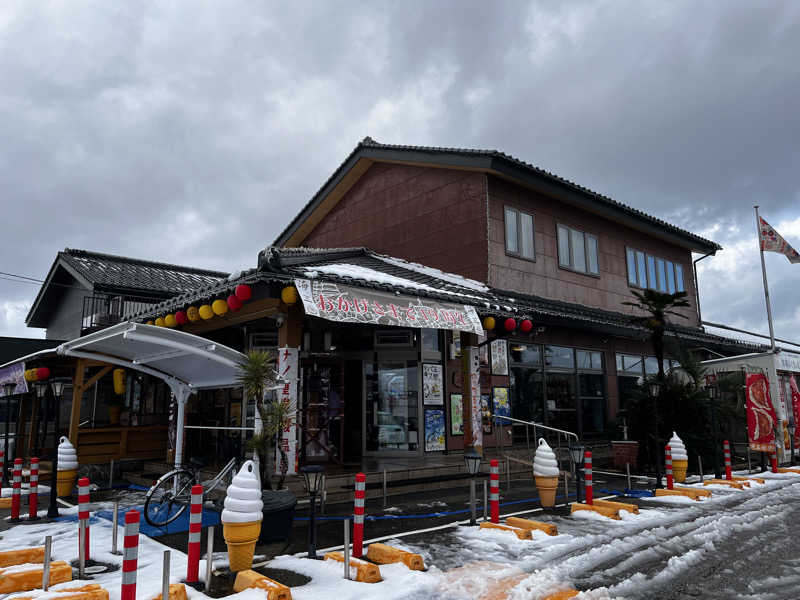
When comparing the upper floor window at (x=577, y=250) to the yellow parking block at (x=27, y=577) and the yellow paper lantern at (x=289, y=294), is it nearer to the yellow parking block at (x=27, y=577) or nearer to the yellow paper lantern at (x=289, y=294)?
the yellow paper lantern at (x=289, y=294)

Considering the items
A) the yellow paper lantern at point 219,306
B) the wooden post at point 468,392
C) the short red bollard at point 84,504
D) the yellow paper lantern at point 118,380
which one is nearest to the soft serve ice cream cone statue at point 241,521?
the short red bollard at point 84,504

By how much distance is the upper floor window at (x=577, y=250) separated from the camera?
1845 centimetres

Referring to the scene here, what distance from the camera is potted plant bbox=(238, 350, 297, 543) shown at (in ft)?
23.7

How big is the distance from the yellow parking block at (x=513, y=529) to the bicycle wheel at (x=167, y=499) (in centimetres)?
436

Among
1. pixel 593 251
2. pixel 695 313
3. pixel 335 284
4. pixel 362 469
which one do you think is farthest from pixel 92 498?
pixel 695 313

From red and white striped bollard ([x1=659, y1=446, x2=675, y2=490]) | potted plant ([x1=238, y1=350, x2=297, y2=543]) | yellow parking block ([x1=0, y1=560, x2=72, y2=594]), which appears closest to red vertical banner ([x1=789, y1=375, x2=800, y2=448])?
red and white striped bollard ([x1=659, y1=446, x2=675, y2=490])

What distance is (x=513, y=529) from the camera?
25.5 feet

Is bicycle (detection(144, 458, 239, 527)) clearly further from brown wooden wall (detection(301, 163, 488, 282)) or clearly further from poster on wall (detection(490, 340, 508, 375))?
brown wooden wall (detection(301, 163, 488, 282))

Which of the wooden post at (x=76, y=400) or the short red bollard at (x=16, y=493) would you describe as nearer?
the short red bollard at (x=16, y=493)

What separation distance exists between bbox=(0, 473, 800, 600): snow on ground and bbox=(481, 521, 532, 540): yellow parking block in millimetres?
80

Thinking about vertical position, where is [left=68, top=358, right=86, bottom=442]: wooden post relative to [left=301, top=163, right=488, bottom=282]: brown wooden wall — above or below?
below

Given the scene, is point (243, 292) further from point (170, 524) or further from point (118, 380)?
point (118, 380)

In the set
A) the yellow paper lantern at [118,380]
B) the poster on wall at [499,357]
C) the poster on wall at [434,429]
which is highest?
the poster on wall at [499,357]

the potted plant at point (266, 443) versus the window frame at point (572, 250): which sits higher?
the window frame at point (572, 250)
